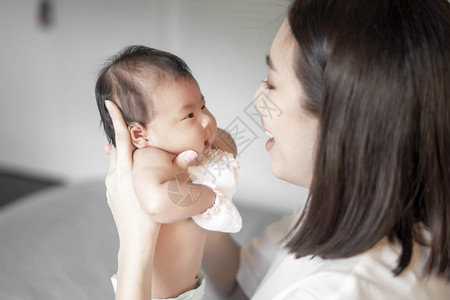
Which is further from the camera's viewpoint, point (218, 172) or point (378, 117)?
point (218, 172)

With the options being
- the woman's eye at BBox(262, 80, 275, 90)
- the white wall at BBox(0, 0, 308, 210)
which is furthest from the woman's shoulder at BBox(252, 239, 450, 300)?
the white wall at BBox(0, 0, 308, 210)

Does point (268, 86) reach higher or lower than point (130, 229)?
higher

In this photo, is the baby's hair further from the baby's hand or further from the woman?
the baby's hand

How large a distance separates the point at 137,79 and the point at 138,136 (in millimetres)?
108

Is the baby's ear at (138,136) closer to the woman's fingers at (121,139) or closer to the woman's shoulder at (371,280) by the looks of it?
the woman's fingers at (121,139)

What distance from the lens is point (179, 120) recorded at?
2.93 ft

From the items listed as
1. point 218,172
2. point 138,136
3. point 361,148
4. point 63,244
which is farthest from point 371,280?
point 63,244

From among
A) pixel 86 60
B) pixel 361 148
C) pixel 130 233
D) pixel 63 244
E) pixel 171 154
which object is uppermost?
pixel 361 148

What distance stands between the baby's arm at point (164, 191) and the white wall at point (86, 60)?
793 millimetres

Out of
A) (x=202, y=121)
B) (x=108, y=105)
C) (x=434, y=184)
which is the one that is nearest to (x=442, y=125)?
(x=434, y=184)

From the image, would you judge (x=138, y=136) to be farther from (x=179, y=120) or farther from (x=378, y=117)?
(x=378, y=117)

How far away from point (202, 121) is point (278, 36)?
21 centimetres

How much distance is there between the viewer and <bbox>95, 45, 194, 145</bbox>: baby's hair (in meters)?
0.86

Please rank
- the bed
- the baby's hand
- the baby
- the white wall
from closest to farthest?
1. the baby
2. the baby's hand
3. the bed
4. the white wall
